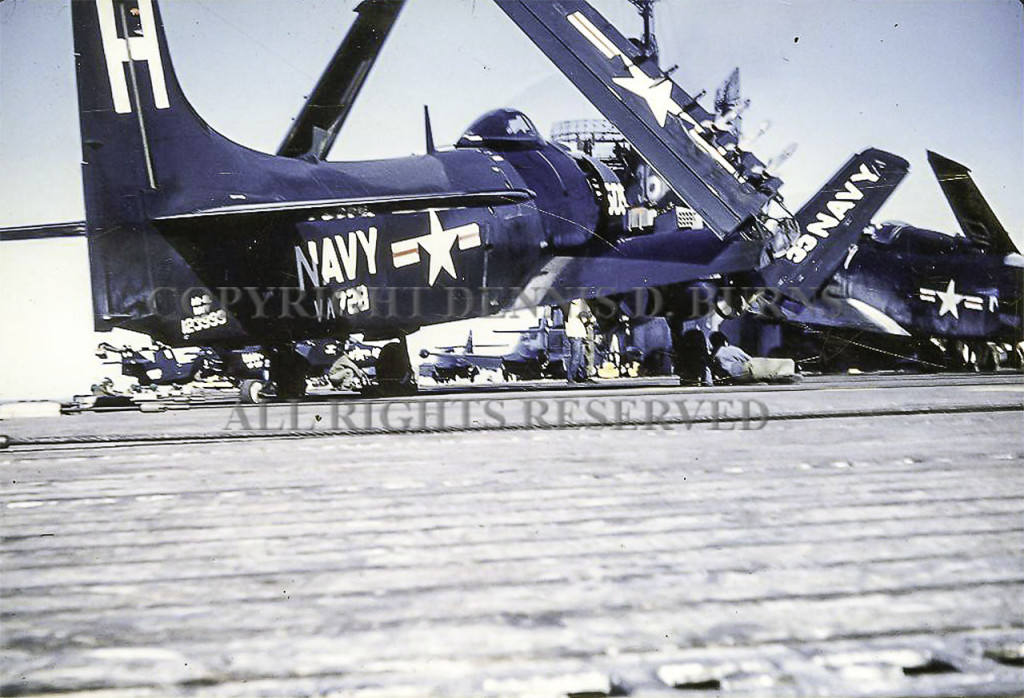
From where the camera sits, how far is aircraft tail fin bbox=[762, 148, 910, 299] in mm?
13156

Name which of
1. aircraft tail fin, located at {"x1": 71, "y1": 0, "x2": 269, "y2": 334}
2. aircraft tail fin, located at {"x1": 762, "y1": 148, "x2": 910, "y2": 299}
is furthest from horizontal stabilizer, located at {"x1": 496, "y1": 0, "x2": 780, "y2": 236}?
aircraft tail fin, located at {"x1": 71, "y1": 0, "x2": 269, "y2": 334}

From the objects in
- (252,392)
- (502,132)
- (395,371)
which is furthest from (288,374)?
(502,132)

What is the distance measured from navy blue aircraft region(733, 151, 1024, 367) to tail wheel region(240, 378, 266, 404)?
8.66 metres

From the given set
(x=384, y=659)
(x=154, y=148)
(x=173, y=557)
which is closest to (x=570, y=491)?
(x=173, y=557)

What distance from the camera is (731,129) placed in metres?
10.2

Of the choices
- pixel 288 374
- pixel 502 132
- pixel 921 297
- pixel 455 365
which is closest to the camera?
pixel 288 374

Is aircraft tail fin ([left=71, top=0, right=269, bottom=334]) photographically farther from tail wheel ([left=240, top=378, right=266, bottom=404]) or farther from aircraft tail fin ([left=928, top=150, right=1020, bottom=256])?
aircraft tail fin ([left=928, top=150, right=1020, bottom=256])

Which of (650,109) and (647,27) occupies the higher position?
(647,27)

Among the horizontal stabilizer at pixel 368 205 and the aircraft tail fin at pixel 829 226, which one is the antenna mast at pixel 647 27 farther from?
the aircraft tail fin at pixel 829 226

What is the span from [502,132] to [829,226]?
5996mm

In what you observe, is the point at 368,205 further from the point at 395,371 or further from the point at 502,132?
the point at 502,132

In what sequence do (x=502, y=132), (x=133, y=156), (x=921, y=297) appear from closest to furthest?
(x=133, y=156) < (x=502, y=132) < (x=921, y=297)

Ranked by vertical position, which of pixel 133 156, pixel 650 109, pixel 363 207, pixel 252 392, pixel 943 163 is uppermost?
pixel 650 109

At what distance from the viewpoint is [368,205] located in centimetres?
917
